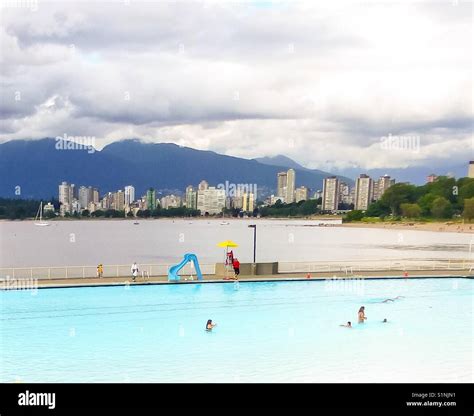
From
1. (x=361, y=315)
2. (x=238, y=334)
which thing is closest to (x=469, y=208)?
(x=361, y=315)

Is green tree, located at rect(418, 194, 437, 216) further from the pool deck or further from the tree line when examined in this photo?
the pool deck

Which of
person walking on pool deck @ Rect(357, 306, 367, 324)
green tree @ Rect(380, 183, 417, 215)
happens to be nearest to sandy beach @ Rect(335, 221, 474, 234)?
green tree @ Rect(380, 183, 417, 215)

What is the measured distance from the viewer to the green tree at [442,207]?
604 ft

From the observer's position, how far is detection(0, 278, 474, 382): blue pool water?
19.0 m

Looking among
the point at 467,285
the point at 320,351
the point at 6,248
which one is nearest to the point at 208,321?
the point at 320,351

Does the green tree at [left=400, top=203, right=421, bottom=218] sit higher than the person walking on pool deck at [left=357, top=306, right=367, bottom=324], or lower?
higher

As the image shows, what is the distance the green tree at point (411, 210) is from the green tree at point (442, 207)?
4.44 meters

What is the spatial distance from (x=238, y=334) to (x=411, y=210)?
17408 centimetres

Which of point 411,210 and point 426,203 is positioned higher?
point 426,203

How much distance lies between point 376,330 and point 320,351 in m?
4.57

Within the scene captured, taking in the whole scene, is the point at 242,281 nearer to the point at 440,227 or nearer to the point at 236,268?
the point at 236,268

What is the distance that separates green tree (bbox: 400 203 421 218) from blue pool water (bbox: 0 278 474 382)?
15912cm

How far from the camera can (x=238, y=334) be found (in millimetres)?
23781
